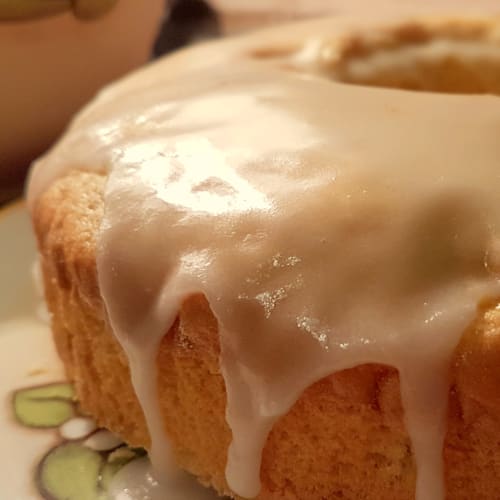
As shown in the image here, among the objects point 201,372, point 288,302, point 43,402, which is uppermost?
point 288,302


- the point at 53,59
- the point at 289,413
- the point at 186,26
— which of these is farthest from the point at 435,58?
the point at 186,26

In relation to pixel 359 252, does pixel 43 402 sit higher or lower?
lower

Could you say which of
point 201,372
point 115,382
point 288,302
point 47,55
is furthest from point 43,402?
point 47,55

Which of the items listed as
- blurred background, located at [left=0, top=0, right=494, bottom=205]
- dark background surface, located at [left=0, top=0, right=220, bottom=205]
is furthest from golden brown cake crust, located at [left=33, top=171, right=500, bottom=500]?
dark background surface, located at [left=0, top=0, right=220, bottom=205]

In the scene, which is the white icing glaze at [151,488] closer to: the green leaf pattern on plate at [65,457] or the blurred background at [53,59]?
the green leaf pattern on plate at [65,457]

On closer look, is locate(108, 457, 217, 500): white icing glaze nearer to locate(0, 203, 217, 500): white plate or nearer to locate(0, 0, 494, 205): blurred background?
locate(0, 203, 217, 500): white plate

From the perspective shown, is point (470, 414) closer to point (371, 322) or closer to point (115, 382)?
point (371, 322)
